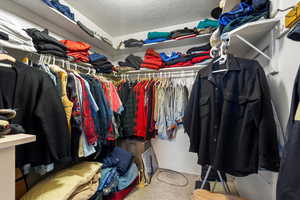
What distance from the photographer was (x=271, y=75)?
3.03 feet

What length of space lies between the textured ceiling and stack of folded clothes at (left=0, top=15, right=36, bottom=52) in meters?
1.00

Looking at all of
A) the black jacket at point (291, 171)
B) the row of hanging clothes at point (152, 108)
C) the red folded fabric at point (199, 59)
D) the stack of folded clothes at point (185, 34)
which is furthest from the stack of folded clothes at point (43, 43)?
the black jacket at point (291, 171)

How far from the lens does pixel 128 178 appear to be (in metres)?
1.53

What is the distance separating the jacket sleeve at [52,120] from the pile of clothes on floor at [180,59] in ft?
4.30

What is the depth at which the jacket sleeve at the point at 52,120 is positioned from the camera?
2.74ft

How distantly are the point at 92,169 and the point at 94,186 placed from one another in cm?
15

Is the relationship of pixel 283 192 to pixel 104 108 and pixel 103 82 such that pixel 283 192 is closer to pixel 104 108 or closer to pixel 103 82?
pixel 104 108

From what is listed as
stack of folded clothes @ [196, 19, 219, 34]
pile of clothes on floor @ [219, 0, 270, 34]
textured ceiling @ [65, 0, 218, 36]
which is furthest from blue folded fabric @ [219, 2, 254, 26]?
textured ceiling @ [65, 0, 218, 36]

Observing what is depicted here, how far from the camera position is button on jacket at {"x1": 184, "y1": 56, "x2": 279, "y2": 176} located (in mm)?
765

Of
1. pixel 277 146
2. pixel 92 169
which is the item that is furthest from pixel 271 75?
pixel 92 169

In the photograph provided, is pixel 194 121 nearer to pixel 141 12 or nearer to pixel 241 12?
pixel 241 12

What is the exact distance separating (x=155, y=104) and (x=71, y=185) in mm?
1217

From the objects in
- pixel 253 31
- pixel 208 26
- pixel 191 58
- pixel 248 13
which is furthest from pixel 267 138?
pixel 208 26

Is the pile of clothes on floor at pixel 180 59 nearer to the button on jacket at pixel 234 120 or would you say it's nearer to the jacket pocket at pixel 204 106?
the button on jacket at pixel 234 120
